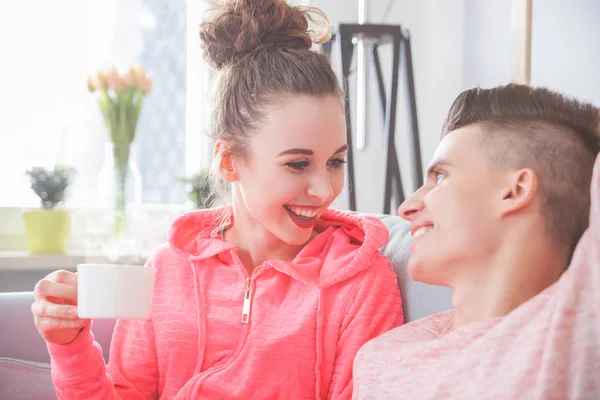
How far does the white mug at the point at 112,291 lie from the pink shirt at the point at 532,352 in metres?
0.40

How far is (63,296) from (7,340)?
617 mm

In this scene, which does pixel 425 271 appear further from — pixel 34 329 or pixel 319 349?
pixel 34 329

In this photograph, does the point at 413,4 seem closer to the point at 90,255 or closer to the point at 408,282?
the point at 90,255

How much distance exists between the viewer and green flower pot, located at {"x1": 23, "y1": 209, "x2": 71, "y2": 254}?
2.60 meters

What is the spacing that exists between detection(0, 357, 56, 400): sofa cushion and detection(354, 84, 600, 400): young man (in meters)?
0.86

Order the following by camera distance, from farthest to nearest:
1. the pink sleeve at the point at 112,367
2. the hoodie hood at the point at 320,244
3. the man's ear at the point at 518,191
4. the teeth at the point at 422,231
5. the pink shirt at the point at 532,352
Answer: the hoodie hood at the point at 320,244 < the pink sleeve at the point at 112,367 < the teeth at the point at 422,231 < the man's ear at the point at 518,191 < the pink shirt at the point at 532,352

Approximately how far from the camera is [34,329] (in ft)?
5.67

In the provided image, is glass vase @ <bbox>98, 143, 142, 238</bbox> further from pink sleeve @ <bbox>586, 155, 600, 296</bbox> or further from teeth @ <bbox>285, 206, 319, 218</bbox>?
pink sleeve @ <bbox>586, 155, 600, 296</bbox>

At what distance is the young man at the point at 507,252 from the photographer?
2.51ft

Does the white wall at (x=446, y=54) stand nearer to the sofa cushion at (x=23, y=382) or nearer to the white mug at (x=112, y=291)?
the sofa cushion at (x=23, y=382)

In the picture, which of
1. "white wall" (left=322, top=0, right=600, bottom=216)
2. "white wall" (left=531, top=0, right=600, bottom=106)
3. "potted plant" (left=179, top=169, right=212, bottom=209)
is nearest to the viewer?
"white wall" (left=531, top=0, right=600, bottom=106)

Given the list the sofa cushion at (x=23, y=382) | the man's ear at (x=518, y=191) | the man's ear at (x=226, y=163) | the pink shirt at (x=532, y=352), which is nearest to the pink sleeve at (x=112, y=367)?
the sofa cushion at (x=23, y=382)

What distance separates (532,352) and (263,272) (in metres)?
0.76

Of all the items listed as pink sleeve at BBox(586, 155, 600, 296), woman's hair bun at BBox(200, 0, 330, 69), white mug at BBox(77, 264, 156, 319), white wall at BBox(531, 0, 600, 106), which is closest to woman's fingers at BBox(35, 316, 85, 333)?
white mug at BBox(77, 264, 156, 319)
